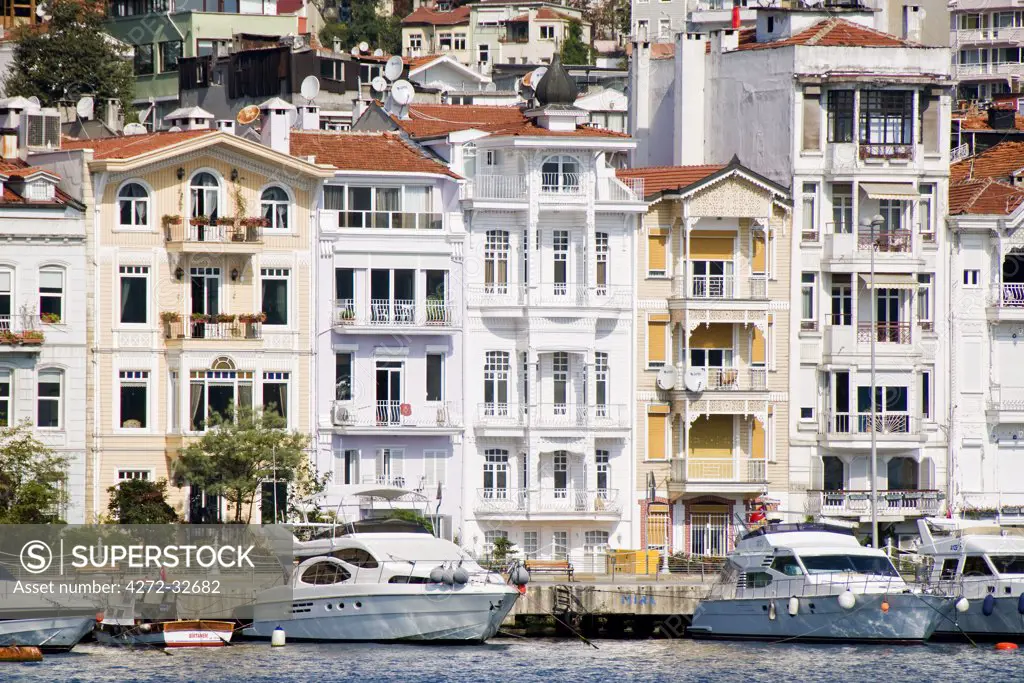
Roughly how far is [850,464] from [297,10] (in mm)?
69410

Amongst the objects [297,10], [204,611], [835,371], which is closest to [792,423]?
[835,371]

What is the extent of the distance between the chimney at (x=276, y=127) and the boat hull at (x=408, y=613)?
16550mm

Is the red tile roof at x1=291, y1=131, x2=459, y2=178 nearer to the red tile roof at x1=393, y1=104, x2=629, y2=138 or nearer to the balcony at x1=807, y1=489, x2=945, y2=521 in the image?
the red tile roof at x1=393, y1=104, x2=629, y2=138

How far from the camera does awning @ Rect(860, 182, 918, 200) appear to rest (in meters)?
92.0

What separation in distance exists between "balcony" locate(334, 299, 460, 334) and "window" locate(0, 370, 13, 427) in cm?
1009

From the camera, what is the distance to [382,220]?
290 feet

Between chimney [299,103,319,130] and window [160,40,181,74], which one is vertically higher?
window [160,40,181,74]

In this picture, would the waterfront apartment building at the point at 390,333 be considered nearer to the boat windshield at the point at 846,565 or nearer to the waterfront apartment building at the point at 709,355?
the waterfront apartment building at the point at 709,355

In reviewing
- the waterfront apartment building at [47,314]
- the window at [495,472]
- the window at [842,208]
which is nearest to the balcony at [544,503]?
the window at [495,472]

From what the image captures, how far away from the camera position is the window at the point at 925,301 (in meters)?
93.9

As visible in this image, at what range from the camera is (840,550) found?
269 ft

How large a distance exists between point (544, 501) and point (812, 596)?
11.1m

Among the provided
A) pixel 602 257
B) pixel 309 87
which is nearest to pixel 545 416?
pixel 602 257

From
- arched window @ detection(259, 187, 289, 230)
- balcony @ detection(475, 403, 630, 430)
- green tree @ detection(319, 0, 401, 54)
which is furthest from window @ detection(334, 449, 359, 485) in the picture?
green tree @ detection(319, 0, 401, 54)
